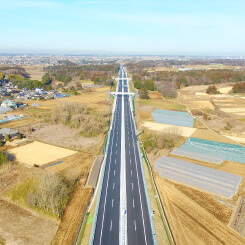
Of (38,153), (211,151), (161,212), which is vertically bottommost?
(38,153)

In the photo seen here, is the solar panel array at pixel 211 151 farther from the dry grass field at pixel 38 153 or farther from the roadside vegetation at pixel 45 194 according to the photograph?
the dry grass field at pixel 38 153

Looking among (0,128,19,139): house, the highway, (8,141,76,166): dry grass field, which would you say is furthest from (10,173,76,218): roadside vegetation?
(0,128,19,139): house

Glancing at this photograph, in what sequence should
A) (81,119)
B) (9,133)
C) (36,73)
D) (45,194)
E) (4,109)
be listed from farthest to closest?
1. (36,73)
2. (4,109)
3. (81,119)
4. (9,133)
5. (45,194)

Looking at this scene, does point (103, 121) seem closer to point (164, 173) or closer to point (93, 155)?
point (93, 155)

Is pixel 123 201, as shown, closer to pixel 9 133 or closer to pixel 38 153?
pixel 38 153

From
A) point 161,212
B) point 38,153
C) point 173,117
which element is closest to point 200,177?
point 161,212

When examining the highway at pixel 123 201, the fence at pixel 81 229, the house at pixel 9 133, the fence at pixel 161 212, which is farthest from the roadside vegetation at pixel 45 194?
the house at pixel 9 133

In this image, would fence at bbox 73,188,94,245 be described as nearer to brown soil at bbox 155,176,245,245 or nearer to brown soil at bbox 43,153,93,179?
brown soil at bbox 43,153,93,179
